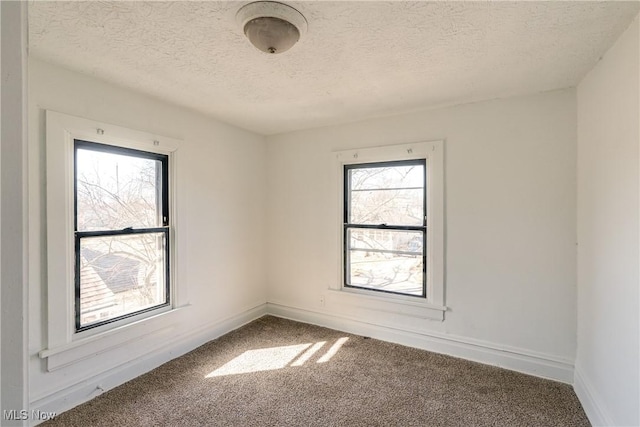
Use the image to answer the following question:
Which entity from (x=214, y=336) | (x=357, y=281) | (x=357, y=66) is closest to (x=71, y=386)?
(x=214, y=336)

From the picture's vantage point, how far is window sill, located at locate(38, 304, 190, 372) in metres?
2.01

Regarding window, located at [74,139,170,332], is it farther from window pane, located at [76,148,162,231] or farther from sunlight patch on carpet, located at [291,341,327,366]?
sunlight patch on carpet, located at [291,341,327,366]

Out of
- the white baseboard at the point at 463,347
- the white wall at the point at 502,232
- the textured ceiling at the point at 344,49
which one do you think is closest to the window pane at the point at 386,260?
the white wall at the point at 502,232

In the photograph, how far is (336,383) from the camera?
2.38 meters

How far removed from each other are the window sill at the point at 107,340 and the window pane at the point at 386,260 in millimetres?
1751

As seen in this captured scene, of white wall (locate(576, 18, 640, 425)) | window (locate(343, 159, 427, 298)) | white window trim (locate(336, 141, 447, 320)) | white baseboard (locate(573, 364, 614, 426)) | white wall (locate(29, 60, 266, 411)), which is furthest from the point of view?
window (locate(343, 159, 427, 298))

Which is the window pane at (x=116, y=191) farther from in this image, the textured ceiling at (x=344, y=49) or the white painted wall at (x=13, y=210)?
the white painted wall at (x=13, y=210)

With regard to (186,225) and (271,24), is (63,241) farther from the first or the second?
(271,24)

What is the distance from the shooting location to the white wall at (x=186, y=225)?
1950 mm

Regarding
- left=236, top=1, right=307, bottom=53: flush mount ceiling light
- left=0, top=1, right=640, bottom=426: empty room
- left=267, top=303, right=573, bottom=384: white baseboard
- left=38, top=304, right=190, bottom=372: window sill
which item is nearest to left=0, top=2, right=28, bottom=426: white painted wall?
left=0, top=1, right=640, bottom=426: empty room

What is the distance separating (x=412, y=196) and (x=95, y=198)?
2681 mm

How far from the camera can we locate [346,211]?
3443mm

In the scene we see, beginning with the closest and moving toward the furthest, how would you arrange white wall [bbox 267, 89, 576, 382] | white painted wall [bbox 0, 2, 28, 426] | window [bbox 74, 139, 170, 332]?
white painted wall [bbox 0, 2, 28, 426] < window [bbox 74, 139, 170, 332] < white wall [bbox 267, 89, 576, 382]

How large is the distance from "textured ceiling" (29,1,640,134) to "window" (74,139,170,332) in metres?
0.61
